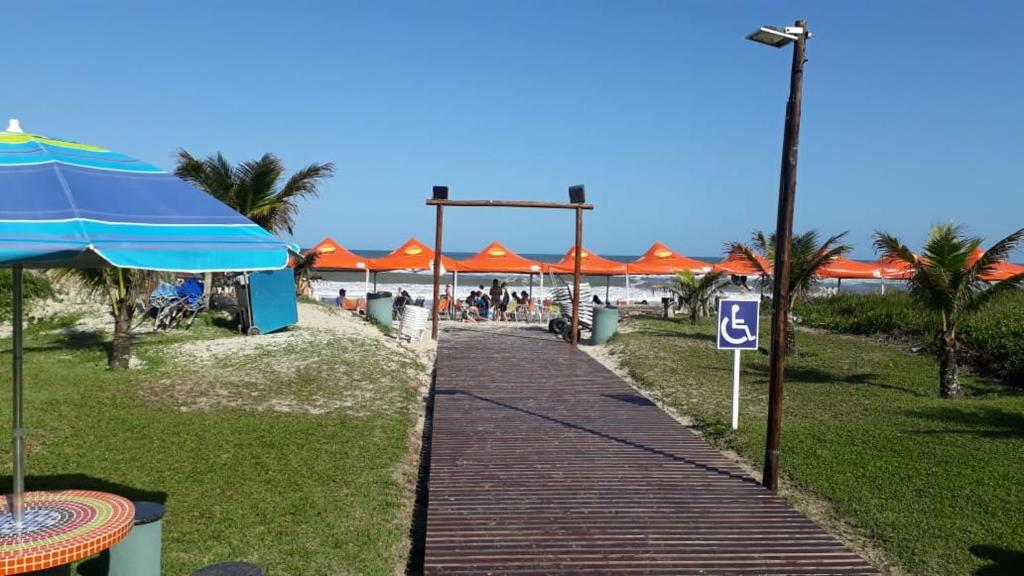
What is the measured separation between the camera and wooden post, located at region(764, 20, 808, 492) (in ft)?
19.0

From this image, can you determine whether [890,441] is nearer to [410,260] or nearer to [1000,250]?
[1000,250]

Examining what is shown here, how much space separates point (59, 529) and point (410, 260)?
18771 millimetres

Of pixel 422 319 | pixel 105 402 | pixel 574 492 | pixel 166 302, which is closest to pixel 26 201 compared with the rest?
pixel 574 492

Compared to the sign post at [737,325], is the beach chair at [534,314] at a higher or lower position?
lower

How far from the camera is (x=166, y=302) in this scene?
15258 mm

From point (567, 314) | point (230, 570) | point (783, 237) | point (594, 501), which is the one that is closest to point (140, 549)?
point (230, 570)

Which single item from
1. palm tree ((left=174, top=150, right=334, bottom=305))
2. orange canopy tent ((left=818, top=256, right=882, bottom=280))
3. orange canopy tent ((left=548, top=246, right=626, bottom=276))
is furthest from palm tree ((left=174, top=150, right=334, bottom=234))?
orange canopy tent ((left=818, top=256, right=882, bottom=280))

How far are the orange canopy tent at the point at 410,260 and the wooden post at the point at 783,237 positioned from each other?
15773 millimetres

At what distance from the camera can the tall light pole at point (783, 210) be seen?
573cm

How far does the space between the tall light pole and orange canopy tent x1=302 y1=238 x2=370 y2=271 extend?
651 inches

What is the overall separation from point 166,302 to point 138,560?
40.3 ft

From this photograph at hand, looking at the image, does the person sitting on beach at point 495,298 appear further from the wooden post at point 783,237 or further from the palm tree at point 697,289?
the wooden post at point 783,237

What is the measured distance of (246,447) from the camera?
7.16 m

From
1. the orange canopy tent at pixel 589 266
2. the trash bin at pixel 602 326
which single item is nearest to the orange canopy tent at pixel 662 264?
the orange canopy tent at pixel 589 266
